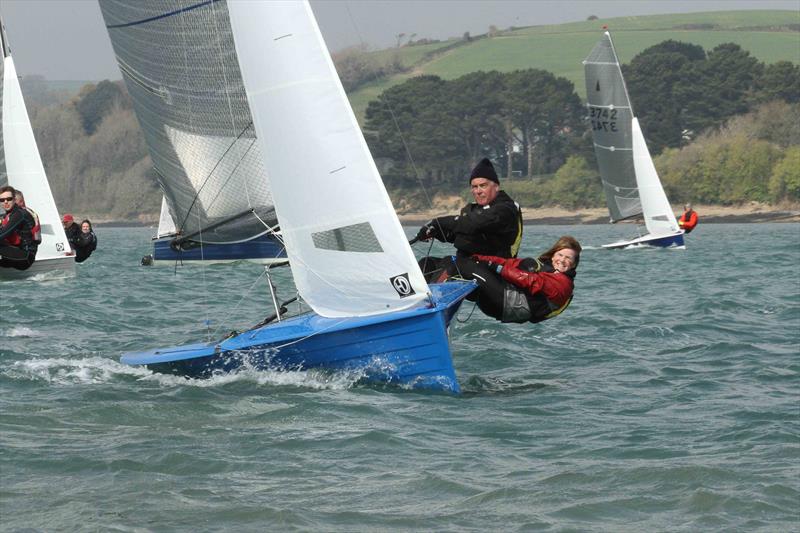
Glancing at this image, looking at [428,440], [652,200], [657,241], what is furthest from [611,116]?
[428,440]

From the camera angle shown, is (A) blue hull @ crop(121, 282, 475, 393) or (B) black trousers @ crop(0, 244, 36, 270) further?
(B) black trousers @ crop(0, 244, 36, 270)

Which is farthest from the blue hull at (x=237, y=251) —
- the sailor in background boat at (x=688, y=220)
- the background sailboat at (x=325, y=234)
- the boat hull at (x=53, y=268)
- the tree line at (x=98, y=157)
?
the tree line at (x=98, y=157)

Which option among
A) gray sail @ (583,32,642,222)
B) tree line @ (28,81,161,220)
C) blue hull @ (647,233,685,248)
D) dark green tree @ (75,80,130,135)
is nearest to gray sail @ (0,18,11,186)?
gray sail @ (583,32,642,222)

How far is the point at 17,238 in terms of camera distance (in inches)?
530

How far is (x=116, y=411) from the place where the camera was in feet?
27.9

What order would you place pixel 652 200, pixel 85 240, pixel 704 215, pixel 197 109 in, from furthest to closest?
pixel 704 215 < pixel 652 200 < pixel 85 240 < pixel 197 109

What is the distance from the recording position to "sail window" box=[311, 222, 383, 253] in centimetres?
936

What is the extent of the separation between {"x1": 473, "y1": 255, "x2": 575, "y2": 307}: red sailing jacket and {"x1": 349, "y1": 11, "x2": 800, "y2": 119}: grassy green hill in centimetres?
9199

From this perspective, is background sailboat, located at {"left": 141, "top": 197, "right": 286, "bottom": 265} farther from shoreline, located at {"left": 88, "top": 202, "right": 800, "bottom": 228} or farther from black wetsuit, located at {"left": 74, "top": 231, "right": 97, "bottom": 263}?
shoreline, located at {"left": 88, "top": 202, "right": 800, "bottom": 228}

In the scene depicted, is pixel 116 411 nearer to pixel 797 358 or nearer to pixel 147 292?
pixel 797 358

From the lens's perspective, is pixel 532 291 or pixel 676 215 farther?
pixel 676 215

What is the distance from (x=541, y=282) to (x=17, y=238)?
20.9ft

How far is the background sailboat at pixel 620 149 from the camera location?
34969 mm

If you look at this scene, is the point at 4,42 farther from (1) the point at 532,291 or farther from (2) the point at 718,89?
(2) the point at 718,89
